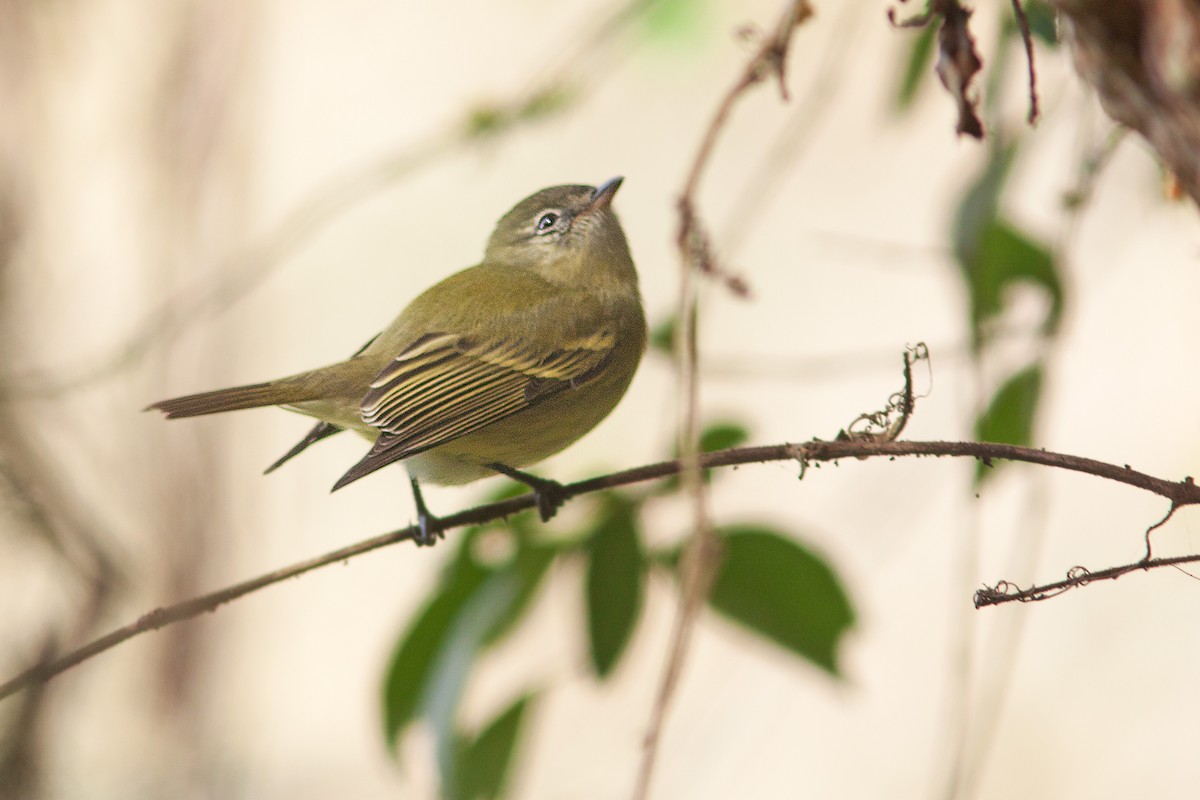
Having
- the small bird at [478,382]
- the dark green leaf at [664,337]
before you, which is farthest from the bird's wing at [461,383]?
the dark green leaf at [664,337]

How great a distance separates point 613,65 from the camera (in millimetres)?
3357

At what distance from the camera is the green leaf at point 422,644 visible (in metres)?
2.38

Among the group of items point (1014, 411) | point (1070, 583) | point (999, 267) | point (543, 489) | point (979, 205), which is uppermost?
point (979, 205)

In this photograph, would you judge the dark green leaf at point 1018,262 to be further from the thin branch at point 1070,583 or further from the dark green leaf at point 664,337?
the thin branch at point 1070,583

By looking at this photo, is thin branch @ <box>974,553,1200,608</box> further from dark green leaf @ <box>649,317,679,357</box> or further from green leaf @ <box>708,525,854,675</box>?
dark green leaf @ <box>649,317,679,357</box>

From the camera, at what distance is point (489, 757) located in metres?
2.33

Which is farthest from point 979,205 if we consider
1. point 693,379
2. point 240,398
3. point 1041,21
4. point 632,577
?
point 240,398

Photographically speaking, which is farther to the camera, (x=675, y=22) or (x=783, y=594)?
(x=675, y=22)

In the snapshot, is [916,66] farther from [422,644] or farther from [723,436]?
[422,644]

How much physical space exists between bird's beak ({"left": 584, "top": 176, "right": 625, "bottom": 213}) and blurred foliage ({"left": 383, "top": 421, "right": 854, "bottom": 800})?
101 cm

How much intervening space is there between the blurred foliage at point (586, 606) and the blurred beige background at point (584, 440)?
176 centimetres

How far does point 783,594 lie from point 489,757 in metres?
0.64

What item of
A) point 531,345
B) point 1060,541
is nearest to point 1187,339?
point 1060,541

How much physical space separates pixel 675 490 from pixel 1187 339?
3.00 metres
